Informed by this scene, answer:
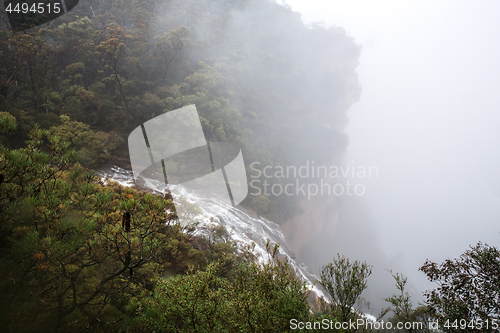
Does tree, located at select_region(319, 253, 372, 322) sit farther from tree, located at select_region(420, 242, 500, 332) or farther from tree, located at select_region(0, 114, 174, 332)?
tree, located at select_region(0, 114, 174, 332)

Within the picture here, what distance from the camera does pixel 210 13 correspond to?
107 ft

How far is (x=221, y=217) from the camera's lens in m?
13.7

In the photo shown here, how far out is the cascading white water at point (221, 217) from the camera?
40.9 ft

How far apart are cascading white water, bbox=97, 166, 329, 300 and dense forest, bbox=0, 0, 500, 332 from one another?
0.97m

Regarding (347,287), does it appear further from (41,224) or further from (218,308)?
(41,224)

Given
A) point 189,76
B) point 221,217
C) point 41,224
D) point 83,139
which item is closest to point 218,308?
point 41,224

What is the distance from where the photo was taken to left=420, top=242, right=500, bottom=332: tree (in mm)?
4492

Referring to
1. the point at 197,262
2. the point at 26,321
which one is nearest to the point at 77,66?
the point at 197,262

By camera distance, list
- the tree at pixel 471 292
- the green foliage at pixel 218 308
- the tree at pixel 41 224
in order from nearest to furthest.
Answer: the tree at pixel 41 224 < the green foliage at pixel 218 308 < the tree at pixel 471 292

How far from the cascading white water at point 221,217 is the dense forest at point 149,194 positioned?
0.97 metres

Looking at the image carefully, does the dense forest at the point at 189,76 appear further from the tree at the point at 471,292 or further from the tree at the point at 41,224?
the tree at the point at 471,292

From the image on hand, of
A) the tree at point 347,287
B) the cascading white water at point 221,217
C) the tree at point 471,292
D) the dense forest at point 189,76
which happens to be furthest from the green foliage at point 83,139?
the tree at point 471,292

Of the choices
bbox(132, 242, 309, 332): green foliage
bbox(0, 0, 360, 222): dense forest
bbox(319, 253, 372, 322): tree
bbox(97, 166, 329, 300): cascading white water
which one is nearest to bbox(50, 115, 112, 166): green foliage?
bbox(0, 0, 360, 222): dense forest

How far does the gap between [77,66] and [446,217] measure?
103277mm
